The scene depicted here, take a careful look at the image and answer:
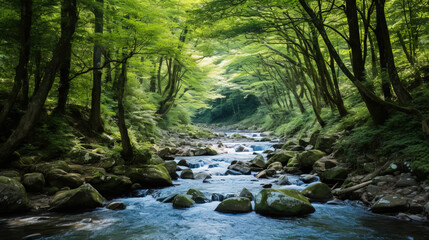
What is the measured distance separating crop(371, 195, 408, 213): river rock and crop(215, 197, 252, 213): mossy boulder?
2.39 m

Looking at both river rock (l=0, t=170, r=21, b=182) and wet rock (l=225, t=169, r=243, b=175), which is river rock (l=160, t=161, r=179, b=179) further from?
river rock (l=0, t=170, r=21, b=182)

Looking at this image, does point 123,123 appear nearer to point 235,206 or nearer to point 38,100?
point 38,100

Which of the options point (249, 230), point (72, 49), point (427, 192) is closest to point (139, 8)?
point (72, 49)

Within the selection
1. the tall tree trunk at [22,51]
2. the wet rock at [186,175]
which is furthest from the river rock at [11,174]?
the wet rock at [186,175]

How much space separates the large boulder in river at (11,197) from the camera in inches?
197

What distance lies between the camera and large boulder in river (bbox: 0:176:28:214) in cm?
499

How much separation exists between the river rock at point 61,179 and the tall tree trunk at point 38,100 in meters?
0.97

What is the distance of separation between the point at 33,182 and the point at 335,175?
23.5ft

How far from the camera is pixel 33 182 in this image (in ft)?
19.2

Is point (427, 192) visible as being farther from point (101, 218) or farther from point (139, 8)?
point (139, 8)

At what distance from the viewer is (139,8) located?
753 centimetres

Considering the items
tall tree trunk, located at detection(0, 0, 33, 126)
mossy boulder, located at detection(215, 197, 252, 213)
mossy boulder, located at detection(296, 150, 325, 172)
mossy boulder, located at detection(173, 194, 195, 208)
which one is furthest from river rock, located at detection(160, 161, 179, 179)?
tall tree trunk, located at detection(0, 0, 33, 126)

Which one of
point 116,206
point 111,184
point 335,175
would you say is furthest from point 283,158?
point 116,206

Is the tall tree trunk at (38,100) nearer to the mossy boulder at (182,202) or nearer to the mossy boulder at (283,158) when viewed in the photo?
the mossy boulder at (182,202)
